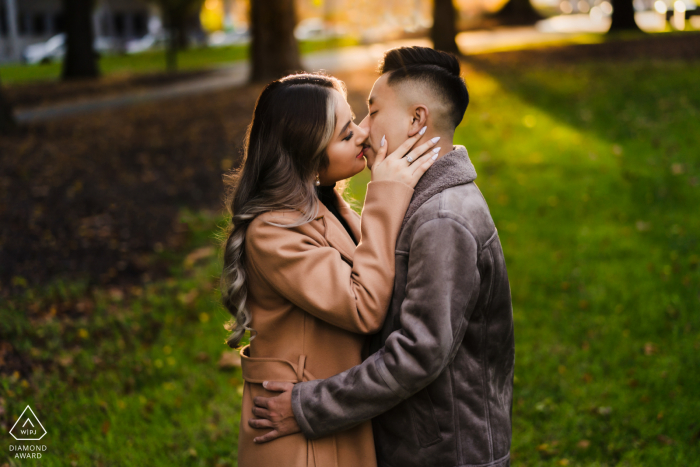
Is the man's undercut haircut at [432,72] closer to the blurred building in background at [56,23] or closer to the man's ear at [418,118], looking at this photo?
the man's ear at [418,118]

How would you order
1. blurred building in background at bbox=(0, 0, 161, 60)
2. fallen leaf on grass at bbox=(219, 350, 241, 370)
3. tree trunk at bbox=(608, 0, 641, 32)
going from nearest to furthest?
fallen leaf on grass at bbox=(219, 350, 241, 370), tree trunk at bbox=(608, 0, 641, 32), blurred building in background at bbox=(0, 0, 161, 60)

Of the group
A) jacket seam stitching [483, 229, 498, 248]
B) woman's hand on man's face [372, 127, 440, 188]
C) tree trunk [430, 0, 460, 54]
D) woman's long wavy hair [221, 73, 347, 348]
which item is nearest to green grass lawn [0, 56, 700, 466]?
woman's long wavy hair [221, 73, 347, 348]

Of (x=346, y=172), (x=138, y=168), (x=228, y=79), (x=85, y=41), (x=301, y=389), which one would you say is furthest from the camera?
(x=85, y=41)

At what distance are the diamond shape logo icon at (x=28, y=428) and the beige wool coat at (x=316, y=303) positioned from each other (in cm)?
242

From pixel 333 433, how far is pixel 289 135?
1.15 metres

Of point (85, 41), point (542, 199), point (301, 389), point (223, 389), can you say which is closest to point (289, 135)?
point (301, 389)

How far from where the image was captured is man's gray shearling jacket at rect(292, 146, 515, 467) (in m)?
2.01

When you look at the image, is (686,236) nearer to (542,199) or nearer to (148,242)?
(542,199)

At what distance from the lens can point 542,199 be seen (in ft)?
26.1

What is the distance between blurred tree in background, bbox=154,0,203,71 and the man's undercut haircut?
92.8ft

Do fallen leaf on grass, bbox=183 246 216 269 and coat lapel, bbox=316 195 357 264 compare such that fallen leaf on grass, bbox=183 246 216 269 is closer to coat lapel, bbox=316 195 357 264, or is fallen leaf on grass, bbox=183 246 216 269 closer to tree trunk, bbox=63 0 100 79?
coat lapel, bbox=316 195 357 264

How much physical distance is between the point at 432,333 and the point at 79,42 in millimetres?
27159

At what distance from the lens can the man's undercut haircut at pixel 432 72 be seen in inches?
88.3

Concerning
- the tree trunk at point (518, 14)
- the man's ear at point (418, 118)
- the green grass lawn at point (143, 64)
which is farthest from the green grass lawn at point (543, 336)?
the tree trunk at point (518, 14)
